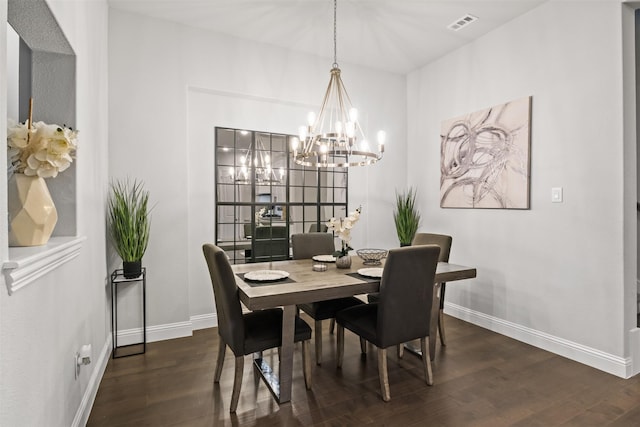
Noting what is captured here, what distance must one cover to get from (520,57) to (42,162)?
381 centimetres

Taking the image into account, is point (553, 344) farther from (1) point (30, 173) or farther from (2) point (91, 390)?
(1) point (30, 173)

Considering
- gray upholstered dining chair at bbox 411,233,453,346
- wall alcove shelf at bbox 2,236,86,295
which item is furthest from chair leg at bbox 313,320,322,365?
wall alcove shelf at bbox 2,236,86,295

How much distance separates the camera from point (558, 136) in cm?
291

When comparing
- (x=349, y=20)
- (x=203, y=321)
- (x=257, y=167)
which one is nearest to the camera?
(x=349, y=20)

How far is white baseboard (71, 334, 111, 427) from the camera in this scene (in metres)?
1.83

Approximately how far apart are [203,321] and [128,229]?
127cm

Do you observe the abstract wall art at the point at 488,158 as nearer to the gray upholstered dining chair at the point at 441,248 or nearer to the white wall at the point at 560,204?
the white wall at the point at 560,204

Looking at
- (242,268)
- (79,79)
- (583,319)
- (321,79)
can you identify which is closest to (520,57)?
(321,79)

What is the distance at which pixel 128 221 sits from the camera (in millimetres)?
2801

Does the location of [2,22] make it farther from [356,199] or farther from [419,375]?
[356,199]

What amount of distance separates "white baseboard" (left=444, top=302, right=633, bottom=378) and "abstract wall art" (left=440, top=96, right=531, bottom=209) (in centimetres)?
117

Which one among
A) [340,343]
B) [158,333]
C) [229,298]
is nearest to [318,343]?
[340,343]

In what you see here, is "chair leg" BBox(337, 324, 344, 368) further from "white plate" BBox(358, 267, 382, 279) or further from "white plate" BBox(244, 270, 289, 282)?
"white plate" BBox(244, 270, 289, 282)

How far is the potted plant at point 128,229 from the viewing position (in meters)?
2.81
